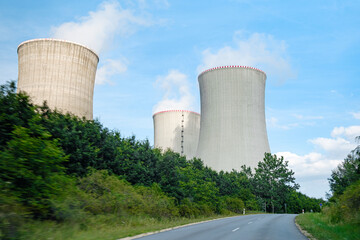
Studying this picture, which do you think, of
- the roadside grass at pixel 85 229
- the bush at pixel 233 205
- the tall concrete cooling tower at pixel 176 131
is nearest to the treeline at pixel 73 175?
the roadside grass at pixel 85 229

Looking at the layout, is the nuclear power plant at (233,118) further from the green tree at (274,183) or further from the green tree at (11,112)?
the green tree at (11,112)

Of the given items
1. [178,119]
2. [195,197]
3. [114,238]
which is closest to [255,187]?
[178,119]

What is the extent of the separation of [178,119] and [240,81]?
693 inches

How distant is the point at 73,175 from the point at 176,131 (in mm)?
36524

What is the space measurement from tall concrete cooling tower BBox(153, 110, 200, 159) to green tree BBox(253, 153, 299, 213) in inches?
507

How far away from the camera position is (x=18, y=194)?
873 centimetres

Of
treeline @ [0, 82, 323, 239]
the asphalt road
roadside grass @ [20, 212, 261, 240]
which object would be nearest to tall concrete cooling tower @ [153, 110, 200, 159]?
treeline @ [0, 82, 323, 239]

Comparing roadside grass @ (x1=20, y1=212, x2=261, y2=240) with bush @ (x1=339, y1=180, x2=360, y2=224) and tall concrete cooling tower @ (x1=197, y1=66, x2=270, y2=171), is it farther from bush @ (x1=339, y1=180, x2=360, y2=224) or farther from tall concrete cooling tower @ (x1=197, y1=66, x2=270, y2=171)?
tall concrete cooling tower @ (x1=197, y1=66, x2=270, y2=171)

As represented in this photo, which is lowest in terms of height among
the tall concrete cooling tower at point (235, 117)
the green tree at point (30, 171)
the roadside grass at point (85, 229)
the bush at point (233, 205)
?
the bush at point (233, 205)

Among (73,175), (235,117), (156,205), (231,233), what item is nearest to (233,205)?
(235,117)

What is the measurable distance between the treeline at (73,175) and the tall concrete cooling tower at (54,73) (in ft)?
12.4

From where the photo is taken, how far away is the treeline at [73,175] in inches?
350

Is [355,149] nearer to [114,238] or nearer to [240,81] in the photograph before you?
[114,238]

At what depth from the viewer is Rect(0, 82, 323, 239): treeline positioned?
8.89 metres
